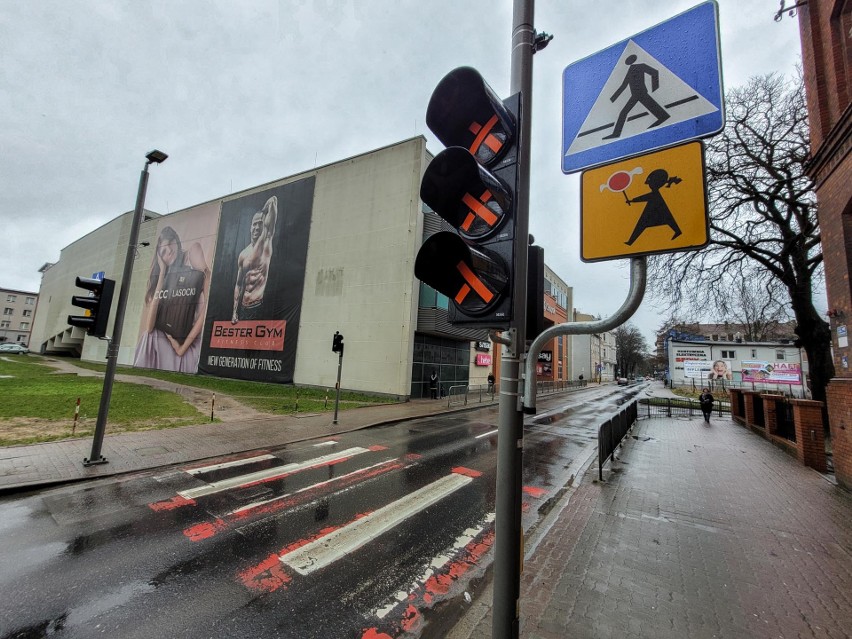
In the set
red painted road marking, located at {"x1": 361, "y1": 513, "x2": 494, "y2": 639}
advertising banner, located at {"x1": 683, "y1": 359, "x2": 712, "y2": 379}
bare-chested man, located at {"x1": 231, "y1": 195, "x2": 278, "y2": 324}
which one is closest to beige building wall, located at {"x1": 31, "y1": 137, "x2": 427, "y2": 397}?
bare-chested man, located at {"x1": 231, "y1": 195, "x2": 278, "y2": 324}

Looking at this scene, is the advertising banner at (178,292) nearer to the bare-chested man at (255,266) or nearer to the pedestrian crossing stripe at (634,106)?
the bare-chested man at (255,266)

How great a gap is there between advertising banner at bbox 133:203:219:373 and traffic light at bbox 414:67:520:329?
34624 mm

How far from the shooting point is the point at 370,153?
23812 millimetres

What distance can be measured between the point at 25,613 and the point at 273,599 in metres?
2.13

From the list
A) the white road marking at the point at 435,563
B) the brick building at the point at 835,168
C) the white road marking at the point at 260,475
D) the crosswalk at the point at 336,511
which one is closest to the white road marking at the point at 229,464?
the crosswalk at the point at 336,511

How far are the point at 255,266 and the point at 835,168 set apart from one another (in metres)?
30.4

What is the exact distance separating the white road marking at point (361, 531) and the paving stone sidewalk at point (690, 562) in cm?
182

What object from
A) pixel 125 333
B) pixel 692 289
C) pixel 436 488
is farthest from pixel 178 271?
pixel 692 289

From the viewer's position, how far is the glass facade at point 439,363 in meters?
22.1

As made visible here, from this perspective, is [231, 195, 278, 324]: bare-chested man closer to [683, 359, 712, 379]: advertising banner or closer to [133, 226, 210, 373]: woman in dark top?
[133, 226, 210, 373]: woman in dark top

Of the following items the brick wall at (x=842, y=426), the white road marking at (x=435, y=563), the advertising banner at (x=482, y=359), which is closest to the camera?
the white road marking at (x=435, y=563)

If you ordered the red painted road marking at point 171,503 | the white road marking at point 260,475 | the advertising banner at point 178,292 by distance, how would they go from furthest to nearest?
the advertising banner at point 178,292 → the white road marking at point 260,475 → the red painted road marking at point 171,503

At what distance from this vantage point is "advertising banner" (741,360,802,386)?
34.1 metres

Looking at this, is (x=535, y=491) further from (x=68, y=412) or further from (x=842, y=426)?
(x=68, y=412)
